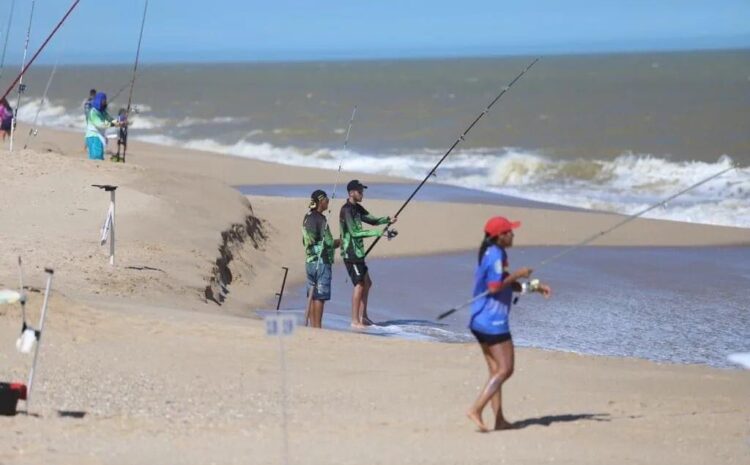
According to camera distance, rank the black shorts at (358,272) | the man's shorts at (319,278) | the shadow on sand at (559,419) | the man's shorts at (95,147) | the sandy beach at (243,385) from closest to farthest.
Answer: the sandy beach at (243,385), the shadow on sand at (559,419), the man's shorts at (319,278), the black shorts at (358,272), the man's shorts at (95,147)

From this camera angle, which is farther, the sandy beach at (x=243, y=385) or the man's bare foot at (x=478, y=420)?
the man's bare foot at (x=478, y=420)

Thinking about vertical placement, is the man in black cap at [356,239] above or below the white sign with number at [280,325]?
above

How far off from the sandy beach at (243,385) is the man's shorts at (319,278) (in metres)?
0.93

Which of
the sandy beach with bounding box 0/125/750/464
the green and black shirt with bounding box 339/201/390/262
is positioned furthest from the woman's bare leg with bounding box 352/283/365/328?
the sandy beach with bounding box 0/125/750/464

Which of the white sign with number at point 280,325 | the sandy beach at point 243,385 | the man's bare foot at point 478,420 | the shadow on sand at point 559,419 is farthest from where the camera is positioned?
the shadow on sand at point 559,419

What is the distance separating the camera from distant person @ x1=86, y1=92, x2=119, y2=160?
18.3 metres

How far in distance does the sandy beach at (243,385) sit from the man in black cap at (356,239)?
4.12 feet

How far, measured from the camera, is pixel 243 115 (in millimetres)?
52938

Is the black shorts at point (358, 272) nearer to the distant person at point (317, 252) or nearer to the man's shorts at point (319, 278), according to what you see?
the distant person at point (317, 252)

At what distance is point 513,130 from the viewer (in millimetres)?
42812

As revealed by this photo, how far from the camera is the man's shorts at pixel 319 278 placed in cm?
1209

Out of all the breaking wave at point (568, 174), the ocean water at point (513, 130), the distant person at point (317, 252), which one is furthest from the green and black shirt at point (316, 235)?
the ocean water at point (513, 130)

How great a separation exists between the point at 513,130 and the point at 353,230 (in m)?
31.0

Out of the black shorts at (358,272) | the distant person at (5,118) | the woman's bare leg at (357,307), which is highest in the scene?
the distant person at (5,118)
